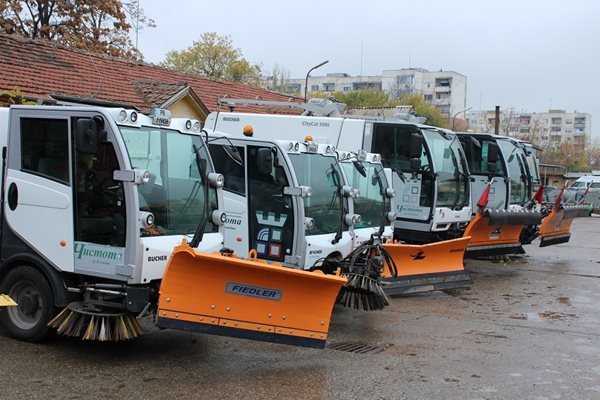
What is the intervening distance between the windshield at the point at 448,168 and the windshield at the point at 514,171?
3.02 m

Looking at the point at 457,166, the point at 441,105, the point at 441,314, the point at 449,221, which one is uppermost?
the point at 441,105

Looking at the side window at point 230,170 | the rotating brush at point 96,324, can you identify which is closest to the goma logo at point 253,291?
the rotating brush at point 96,324

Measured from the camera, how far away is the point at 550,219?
15297mm

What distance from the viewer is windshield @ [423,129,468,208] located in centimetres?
1255

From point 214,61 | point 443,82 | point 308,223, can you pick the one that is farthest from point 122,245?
point 443,82

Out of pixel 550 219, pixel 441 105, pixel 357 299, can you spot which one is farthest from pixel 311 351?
pixel 441 105

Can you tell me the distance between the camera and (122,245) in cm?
618

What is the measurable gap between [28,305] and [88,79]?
444 inches

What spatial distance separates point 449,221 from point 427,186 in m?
0.94

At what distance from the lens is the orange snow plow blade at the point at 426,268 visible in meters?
9.86

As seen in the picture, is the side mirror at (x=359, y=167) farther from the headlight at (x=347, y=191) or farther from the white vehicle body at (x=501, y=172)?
the white vehicle body at (x=501, y=172)

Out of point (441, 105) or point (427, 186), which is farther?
point (441, 105)

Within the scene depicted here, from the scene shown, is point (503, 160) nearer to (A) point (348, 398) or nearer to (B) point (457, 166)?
(B) point (457, 166)

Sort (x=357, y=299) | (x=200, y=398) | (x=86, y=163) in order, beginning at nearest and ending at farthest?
(x=200, y=398), (x=86, y=163), (x=357, y=299)
